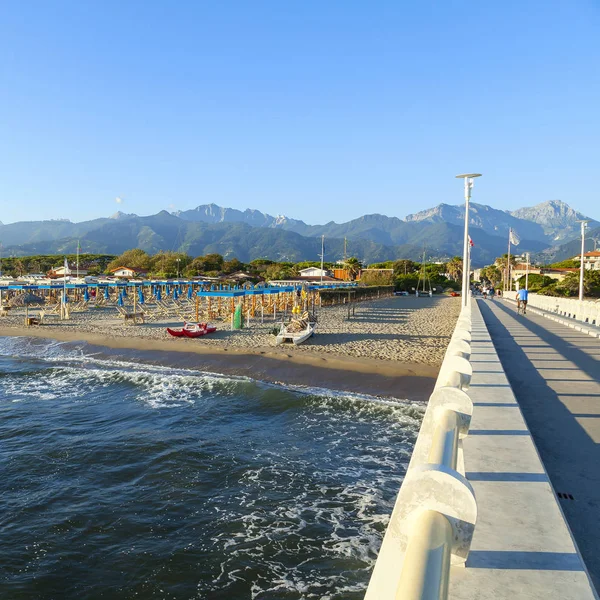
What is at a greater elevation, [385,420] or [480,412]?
[480,412]

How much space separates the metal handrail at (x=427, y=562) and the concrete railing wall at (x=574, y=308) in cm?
1910

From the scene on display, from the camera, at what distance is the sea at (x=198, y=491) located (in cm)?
511

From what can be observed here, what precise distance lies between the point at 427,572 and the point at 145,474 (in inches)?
294

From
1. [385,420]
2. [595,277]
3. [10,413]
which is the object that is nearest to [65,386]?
[10,413]

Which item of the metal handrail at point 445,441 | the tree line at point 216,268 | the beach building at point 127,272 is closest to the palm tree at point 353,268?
the tree line at point 216,268

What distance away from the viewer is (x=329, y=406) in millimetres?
11656

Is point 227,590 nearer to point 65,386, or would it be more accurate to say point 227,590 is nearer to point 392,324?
point 65,386

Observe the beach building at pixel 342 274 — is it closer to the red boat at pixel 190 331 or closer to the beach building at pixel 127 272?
the beach building at pixel 127 272

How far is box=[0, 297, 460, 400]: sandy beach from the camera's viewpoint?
558 inches

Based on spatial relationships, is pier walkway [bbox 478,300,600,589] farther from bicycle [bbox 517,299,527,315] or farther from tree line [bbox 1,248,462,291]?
tree line [bbox 1,248,462,291]

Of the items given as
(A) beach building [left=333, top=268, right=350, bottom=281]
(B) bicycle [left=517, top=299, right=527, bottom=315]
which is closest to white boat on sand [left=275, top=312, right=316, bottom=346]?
A: (B) bicycle [left=517, top=299, right=527, bottom=315]

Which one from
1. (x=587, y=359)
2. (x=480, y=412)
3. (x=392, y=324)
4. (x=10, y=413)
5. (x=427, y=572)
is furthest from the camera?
(x=392, y=324)

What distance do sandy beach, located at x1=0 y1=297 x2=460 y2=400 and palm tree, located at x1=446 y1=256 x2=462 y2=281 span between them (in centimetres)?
6544

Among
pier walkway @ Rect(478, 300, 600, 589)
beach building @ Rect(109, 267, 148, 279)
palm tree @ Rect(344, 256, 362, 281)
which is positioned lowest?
pier walkway @ Rect(478, 300, 600, 589)
